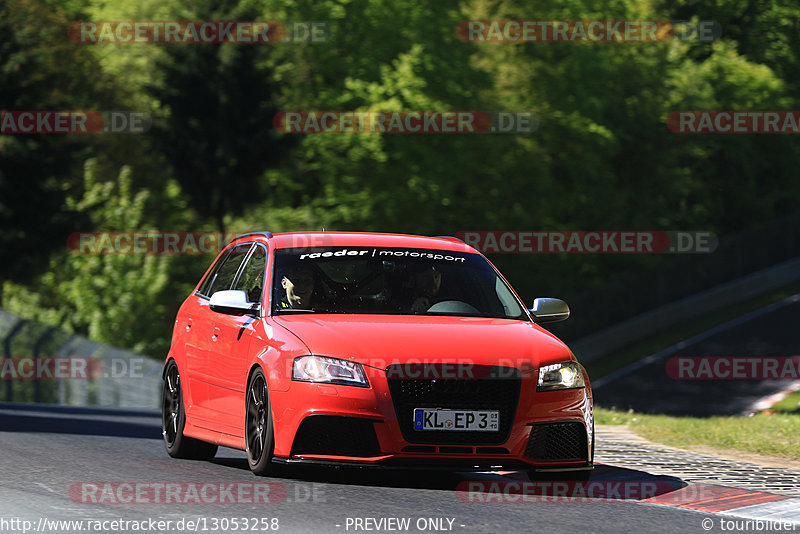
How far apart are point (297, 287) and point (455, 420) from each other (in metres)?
1.92

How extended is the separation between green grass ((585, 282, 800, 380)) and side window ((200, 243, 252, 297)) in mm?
34840

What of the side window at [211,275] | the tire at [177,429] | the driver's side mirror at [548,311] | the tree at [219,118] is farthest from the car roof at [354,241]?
the tree at [219,118]

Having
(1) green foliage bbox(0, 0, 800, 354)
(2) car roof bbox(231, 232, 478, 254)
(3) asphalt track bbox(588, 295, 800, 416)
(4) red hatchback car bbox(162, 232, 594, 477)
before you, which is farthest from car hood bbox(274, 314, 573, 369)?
(1) green foliage bbox(0, 0, 800, 354)

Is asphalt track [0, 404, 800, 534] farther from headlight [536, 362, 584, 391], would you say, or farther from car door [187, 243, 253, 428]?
headlight [536, 362, 584, 391]

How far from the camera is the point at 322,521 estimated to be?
8.48 meters

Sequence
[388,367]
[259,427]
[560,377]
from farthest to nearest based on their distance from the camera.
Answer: [259,427] → [560,377] → [388,367]

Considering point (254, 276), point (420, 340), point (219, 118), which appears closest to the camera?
point (420, 340)

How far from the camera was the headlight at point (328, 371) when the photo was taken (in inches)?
374

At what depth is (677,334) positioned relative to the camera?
5231 cm

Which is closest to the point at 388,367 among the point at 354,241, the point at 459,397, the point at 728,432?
the point at 459,397

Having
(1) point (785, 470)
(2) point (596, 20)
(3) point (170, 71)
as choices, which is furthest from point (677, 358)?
(1) point (785, 470)

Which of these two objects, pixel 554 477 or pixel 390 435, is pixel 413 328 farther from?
pixel 554 477

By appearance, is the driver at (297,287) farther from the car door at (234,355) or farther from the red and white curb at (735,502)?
the red and white curb at (735,502)

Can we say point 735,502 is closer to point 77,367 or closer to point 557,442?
point 557,442
